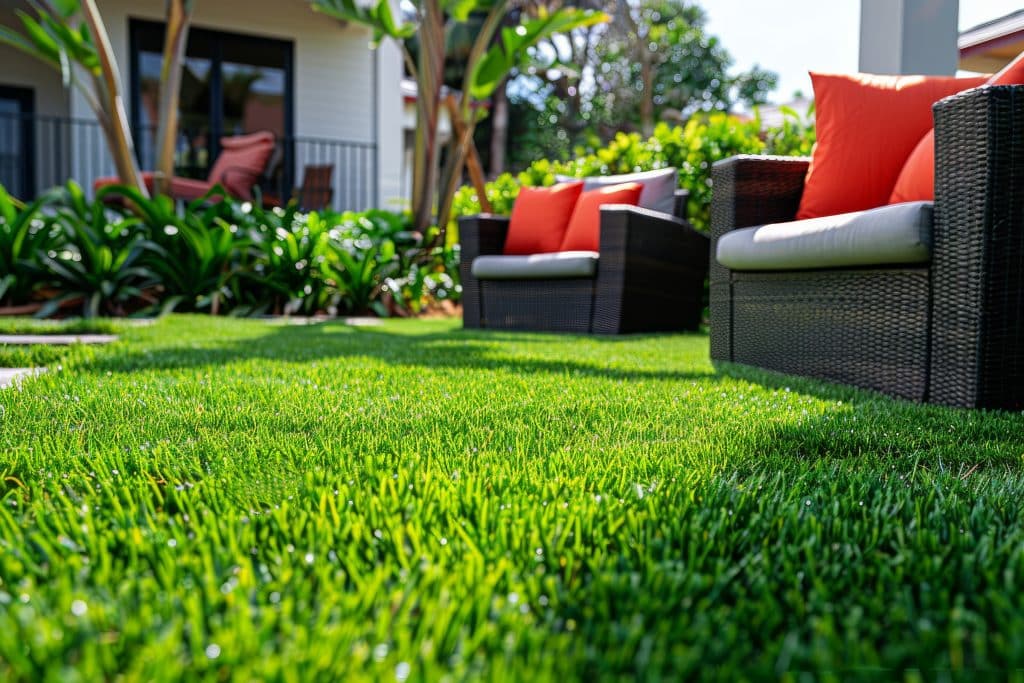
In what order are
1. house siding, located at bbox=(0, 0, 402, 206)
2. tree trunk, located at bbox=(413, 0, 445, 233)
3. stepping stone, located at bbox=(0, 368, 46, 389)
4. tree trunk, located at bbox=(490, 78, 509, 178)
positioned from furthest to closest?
tree trunk, located at bbox=(490, 78, 509, 178)
house siding, located at bbox=(0, 0, 402, 206)
tree trunk, located at bbox=(413, 0, 445, 233)
stepping stone, located at bbox=(0, 368, 46, 389)

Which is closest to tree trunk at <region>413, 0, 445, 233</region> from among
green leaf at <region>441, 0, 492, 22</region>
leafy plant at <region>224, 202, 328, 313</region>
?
green leaf at <region>441, 0, 492, 22</region>

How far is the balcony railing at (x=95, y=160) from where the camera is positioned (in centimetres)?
Answer: 907

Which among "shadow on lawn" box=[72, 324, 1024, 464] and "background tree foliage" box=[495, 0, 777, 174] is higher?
"background tree foliage" box=[495, 0, 777, 174]

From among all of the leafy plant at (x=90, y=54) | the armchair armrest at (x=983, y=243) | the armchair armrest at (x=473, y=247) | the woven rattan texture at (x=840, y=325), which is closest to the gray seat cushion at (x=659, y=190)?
the armchair armrest at (x=473, y=247)

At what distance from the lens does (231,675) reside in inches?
22.6

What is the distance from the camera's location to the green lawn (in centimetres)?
61

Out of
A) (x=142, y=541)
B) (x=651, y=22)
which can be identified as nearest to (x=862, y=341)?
(x=142, y=541)

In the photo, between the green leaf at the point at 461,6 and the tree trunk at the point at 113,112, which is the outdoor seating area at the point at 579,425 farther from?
the green leaf at the point at 461,6

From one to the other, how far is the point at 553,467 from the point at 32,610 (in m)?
0.69

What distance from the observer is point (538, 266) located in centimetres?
466

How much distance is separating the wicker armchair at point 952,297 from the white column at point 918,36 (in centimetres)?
199

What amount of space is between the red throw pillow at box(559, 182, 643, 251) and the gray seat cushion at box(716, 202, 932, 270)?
2168mm

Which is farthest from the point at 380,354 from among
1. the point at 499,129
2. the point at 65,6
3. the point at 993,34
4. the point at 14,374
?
the point at 499,129

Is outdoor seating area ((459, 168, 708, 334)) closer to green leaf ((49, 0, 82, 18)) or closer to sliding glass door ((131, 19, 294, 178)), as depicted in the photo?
green leaf ((49, 0, 82, 18))
